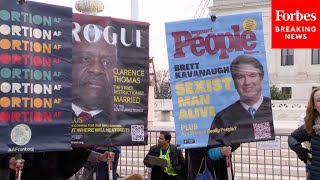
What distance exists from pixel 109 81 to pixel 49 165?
95 centimetres

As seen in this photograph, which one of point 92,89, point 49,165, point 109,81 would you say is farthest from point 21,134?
point 109,81

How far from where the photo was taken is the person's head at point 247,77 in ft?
16.5

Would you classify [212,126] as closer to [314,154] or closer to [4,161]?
[314,154]

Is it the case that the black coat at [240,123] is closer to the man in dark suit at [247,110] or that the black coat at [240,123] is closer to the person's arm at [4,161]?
the man in dark suit at [247,110]

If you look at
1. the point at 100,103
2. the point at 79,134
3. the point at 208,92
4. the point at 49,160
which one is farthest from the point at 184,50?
the point at 49,160

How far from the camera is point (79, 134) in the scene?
4.79 meters

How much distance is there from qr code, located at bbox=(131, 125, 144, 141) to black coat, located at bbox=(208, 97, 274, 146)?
678 mm

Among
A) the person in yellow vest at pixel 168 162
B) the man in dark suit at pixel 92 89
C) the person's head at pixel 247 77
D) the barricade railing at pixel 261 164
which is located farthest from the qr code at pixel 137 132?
the barricade railing at pixel 261 164

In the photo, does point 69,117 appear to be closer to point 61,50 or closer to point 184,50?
point 61,50

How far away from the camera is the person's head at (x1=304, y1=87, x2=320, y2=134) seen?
4629 millimetres

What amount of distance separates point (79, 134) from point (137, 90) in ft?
2.44

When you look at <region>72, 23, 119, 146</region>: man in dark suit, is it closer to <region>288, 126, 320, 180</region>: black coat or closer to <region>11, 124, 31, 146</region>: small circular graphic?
<region>11, 124, 31, 146</region>: small circular graphic

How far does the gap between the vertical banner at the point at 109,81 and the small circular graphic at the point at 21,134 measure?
2.19 feet

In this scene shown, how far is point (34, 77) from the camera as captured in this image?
419cm
